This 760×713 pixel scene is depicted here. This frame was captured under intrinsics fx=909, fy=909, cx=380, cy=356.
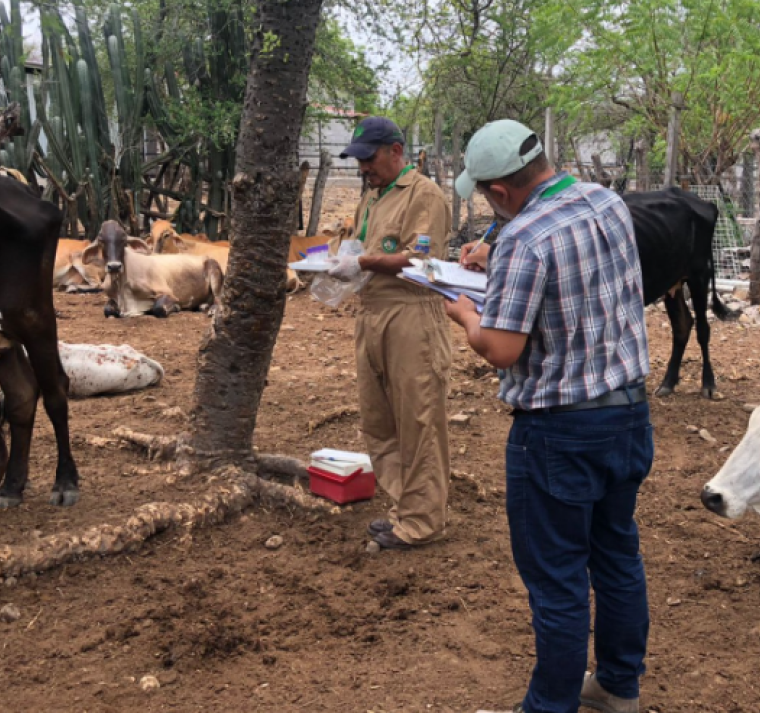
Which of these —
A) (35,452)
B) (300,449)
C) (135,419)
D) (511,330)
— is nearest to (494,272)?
(511,330)

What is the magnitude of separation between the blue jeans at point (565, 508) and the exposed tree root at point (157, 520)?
2.12 metres

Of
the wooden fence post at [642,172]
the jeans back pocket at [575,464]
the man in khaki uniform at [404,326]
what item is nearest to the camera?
the jeans back pocket at [575,464]

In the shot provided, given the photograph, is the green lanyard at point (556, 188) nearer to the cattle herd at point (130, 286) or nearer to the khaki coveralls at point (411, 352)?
the khaki coveralls at point (411, 352)

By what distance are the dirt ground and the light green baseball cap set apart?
1.84 meters

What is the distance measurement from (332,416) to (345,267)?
8.00 ft

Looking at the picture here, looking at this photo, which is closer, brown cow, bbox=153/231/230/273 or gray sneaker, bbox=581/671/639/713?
gray sneaker, bbox=581/671/639/713

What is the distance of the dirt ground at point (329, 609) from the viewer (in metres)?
3.27

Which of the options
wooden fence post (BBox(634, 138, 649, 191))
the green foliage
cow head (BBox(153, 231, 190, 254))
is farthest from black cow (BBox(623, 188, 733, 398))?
cow head (BBox(153, 231, 190, 254))

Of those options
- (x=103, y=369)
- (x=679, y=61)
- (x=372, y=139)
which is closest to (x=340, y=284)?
(x=372, y=139)

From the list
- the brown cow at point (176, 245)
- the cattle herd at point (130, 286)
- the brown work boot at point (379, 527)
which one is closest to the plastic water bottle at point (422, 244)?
the cattle herd at point (130, 286)

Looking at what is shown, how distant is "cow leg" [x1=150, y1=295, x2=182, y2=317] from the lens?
11.3 metres

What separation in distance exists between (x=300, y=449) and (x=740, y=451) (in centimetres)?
287

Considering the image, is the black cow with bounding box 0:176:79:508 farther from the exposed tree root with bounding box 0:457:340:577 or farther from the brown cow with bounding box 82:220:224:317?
the brown cow with bounding box 82:220:224:317

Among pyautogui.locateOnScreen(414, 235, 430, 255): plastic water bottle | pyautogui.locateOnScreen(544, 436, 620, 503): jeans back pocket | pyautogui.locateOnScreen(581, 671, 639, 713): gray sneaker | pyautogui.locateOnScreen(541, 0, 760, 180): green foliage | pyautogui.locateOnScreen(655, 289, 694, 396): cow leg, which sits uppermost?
pyautogui.locateOnScreen(541, 0, 760, 180): green foliage
